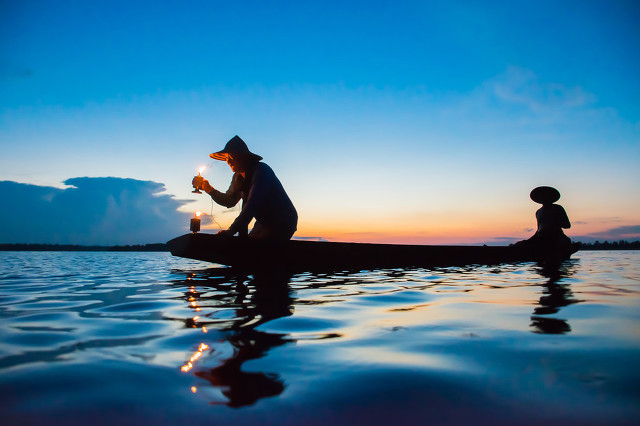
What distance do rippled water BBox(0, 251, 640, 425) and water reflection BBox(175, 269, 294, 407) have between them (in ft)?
0.04

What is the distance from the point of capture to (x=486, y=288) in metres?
4.65

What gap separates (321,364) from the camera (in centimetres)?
165

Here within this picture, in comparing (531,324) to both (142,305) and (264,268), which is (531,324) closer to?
(142,305)

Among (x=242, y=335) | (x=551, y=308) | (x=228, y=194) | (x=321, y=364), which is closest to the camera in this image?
(x=321, y=364)

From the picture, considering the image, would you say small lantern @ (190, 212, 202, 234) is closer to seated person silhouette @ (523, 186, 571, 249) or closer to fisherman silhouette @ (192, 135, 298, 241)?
fisherman silhouette @ (192, 135, 298, 241)

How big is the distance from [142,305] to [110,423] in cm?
259

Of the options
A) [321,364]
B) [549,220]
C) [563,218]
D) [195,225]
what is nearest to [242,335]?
[321,364]

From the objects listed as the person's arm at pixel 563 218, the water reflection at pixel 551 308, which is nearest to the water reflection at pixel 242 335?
the water reflection at pixel 551 308

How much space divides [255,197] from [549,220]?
822cm

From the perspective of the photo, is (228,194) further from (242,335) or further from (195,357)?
(195,357)

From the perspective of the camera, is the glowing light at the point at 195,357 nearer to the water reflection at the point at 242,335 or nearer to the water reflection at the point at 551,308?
the water reflection at the point at 242,335

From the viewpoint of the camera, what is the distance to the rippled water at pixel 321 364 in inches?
Result: 47.3

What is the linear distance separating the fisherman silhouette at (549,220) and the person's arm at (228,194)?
25.9 ft

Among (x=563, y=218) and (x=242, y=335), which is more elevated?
(x=563, y=218)
